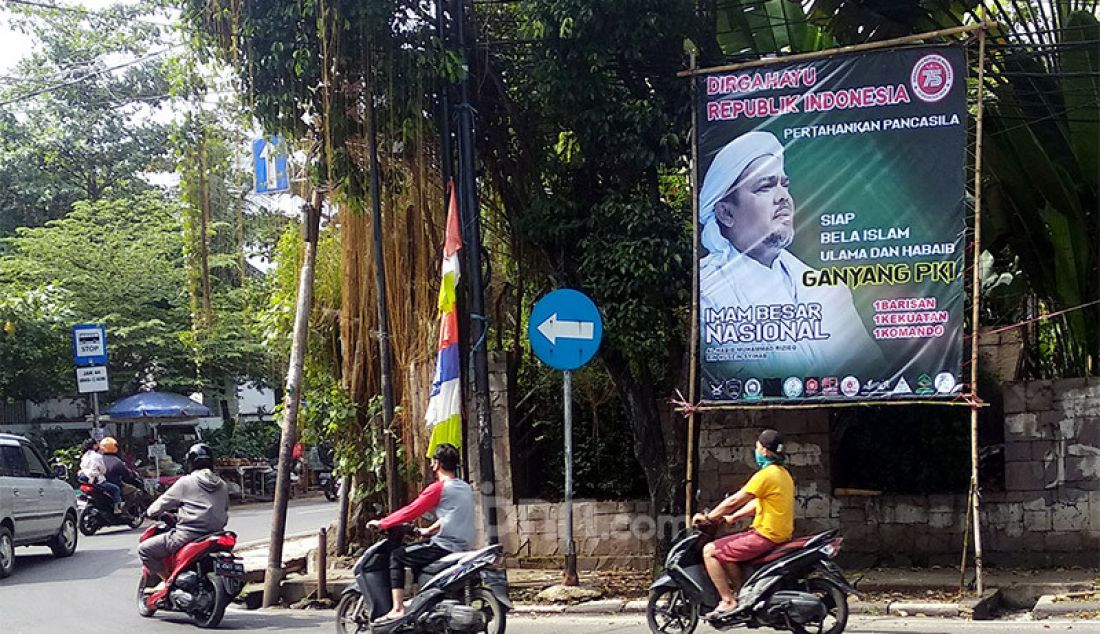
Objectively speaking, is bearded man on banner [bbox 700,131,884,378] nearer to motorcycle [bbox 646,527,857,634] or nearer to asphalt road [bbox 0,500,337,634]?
motorcycle [bbox 646,527,857,634]

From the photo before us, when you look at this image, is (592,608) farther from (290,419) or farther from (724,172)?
(724,172)

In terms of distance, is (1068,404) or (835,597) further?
(1068,404)

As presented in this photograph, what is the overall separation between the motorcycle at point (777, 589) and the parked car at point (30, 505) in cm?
872

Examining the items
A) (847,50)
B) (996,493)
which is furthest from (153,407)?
(847,50)

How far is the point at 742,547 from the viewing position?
8.53 meters

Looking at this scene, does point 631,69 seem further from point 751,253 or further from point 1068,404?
point 1068,404

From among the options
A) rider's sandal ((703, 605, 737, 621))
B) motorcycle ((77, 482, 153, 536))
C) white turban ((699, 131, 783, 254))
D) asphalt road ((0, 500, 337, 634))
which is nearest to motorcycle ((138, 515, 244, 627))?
asphalt road ((0, 500, 337, 634))

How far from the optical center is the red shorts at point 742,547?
851 cm

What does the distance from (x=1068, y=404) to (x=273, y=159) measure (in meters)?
8.35

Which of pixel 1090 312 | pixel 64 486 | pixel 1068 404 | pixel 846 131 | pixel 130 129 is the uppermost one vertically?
pixel 130 129

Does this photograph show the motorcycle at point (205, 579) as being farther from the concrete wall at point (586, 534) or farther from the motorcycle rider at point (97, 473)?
the motorcycle rider at point (97, 473)

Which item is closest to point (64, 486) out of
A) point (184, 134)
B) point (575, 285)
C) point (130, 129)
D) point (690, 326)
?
point (184, 134)

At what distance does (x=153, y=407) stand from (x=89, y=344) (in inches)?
184

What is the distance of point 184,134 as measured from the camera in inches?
490
